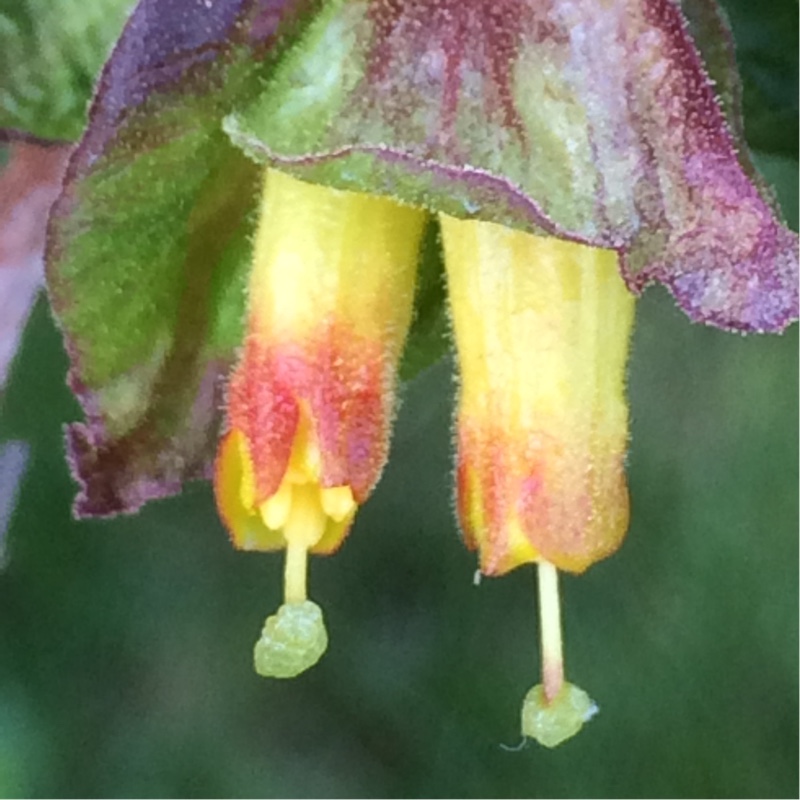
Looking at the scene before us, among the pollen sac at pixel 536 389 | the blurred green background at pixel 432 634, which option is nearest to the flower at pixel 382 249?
the pollen sac at pixel 536 389

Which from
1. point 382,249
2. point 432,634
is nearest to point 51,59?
point 382,249

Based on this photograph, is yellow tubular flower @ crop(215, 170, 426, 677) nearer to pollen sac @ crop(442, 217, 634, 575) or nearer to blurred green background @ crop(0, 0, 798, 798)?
pollen sac @ crop(442, 217, 634, 575)

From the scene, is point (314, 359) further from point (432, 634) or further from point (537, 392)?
point (432, 634)

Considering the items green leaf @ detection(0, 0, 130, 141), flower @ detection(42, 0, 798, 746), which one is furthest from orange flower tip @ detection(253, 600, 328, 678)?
green leaf @ detection(0, 0, 130, 141)

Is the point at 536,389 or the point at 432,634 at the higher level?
the point at 536,389

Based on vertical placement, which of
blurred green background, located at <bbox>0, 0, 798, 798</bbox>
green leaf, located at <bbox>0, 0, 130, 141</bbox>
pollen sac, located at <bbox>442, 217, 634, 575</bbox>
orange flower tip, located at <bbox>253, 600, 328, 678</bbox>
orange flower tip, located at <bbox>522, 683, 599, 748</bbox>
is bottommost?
blurred green background, located at <bbox>0, 0, 798, 798</bbox>

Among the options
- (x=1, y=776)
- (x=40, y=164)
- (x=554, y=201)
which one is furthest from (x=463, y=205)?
(x=1, y=776)

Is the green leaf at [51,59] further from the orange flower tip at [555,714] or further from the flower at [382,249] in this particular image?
the orange flower tip at [555,714]
